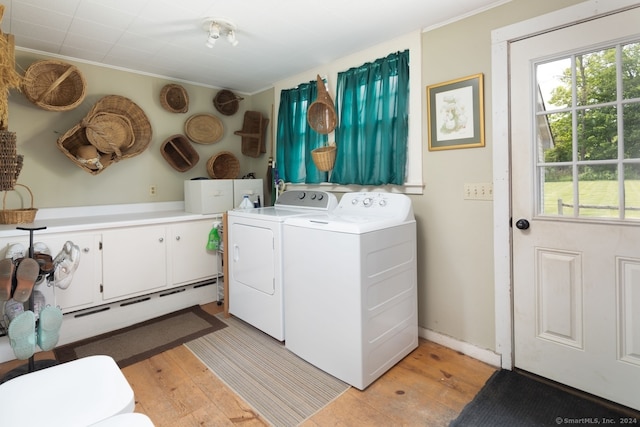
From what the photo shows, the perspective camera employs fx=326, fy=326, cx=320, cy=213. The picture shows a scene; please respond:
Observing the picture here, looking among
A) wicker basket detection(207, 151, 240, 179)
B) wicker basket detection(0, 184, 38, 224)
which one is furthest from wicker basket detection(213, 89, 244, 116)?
wicker basket detection(0, 184, 38, 224)

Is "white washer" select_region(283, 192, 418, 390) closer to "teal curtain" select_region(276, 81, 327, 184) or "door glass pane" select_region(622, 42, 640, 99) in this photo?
"teal curtain" select_region(276, 81, 327, 184)

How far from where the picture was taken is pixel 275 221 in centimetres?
232

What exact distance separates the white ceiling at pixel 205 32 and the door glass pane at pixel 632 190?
4.00 feet

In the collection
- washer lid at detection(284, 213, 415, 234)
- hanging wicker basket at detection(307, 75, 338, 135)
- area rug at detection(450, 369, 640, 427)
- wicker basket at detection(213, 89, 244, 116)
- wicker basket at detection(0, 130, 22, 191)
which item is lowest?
area rug at detection(450, 369, 640, 427)

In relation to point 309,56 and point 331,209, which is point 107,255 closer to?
point 331,209

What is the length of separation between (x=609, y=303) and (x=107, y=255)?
3294mm

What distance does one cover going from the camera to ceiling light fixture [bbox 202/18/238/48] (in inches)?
87.1

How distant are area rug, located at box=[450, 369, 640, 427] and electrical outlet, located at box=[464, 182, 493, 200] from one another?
3.67 feet

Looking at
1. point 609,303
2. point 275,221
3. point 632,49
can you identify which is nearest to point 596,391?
point 609,303

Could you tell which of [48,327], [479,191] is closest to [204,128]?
[48,327]

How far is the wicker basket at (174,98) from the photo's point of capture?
10.8 feet

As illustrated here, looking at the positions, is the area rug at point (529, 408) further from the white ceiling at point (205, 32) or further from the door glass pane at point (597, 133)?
the white ceiling at point (205, 32)

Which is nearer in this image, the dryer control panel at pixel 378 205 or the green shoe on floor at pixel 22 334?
the green shoe on floor at pixel 22 334

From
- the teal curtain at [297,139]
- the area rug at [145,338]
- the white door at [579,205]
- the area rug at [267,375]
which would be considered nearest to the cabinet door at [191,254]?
the area rug at [145,338]
